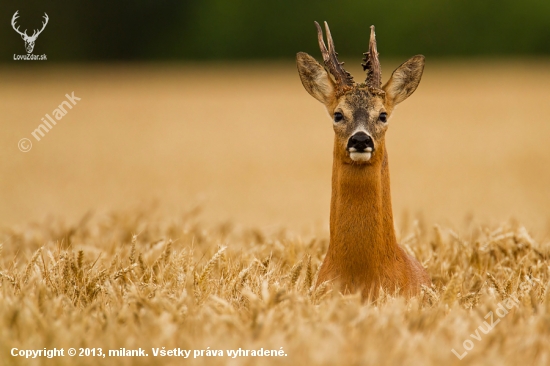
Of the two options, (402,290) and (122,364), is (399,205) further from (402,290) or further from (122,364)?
(122,364)

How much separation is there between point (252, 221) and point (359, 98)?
6396mm

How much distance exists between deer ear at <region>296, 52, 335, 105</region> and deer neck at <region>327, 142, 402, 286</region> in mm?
469

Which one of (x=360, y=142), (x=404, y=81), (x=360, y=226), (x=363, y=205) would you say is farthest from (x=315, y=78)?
(x=360, y=226)

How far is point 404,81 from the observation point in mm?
4727

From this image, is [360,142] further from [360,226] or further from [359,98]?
[360,226]

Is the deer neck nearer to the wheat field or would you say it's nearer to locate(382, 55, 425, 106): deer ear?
the wheat field

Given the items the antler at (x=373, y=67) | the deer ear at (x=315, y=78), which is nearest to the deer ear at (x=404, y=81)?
the antler at (x=373, y=67)

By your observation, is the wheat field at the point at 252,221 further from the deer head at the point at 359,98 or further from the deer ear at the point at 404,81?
the deer ear at the point at 404,81

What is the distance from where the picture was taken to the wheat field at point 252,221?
337 centimetres

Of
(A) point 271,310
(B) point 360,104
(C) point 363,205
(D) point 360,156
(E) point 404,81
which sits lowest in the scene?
(A) point 271,310

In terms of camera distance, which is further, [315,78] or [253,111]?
[253,111]

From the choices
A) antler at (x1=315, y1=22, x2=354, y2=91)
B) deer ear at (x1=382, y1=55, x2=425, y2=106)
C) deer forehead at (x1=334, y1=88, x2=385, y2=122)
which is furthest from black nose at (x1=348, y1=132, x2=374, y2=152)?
deer ear at (x1=382, y1=55, x2=425, y2=106)

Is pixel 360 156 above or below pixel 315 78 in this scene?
below

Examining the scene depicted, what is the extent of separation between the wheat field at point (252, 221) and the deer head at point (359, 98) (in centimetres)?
82
